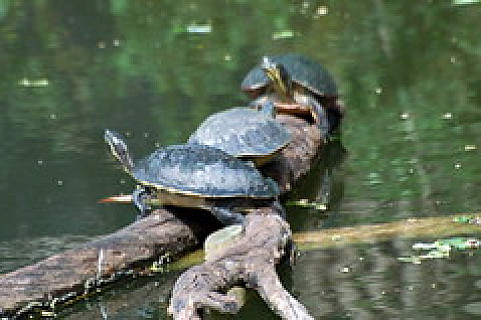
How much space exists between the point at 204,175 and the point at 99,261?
25.6 inches

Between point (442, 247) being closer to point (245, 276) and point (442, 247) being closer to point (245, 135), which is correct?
point (245, 276)

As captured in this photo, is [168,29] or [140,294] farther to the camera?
[168,29]

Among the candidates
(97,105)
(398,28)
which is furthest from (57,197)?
(398,28)

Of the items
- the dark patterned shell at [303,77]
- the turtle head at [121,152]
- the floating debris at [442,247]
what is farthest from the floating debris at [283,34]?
the floating debris at [442,247]

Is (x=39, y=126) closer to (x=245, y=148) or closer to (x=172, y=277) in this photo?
(x=245, y=148)

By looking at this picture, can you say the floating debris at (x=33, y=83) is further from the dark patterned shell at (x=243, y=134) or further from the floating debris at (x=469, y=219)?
the floating debris at (x=469, y=219)

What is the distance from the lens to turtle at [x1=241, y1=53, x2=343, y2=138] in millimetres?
6598

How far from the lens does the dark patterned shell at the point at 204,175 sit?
15.9 ft

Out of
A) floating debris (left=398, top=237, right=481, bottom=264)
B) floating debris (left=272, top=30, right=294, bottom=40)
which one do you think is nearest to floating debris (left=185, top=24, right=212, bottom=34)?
floating debris (left=272, top=30, right=294, bottom=40)

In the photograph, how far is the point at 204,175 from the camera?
4852 mm

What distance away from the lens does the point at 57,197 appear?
5988 millimetres

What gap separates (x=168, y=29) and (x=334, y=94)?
177 inches

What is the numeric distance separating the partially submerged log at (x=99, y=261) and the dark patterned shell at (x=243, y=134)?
47 centimetres

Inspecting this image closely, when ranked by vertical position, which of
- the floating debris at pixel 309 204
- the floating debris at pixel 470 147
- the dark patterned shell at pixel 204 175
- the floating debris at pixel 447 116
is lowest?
the floating debris at pixel 309 204
